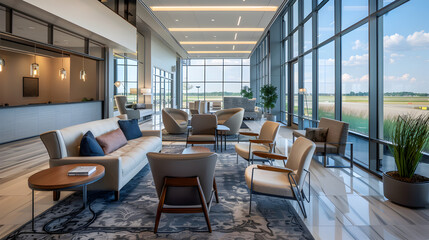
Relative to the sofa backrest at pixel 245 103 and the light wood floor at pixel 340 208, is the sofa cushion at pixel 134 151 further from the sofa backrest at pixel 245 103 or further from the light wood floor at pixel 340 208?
the sofa backrest at pixel 245 103

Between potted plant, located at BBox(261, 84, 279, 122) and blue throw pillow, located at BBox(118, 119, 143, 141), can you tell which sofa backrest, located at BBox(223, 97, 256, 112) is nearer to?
potted plant, located at BBox(261, 84, 279, 122)

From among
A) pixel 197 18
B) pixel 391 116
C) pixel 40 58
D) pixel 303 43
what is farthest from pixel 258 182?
pixel 40 58

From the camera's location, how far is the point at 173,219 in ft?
8.27

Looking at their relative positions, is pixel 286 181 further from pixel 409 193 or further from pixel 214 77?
pixel 214 77

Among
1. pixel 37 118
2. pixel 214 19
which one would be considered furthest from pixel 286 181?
pixel 214 19

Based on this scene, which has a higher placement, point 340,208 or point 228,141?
point 228,141

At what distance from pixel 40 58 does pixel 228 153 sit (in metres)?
8.60

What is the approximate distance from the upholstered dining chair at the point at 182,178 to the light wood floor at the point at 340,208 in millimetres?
1046

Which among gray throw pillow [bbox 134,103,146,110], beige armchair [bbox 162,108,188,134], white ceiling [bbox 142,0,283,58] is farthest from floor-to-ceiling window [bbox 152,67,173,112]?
beige armchair [bbox 162,108,188,134]

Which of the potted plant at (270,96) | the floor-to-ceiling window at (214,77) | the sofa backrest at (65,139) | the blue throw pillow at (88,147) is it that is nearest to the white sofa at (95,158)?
the sofa backrest at (65,139)

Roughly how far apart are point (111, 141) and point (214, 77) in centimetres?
1737

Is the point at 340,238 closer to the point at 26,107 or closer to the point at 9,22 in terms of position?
the point at 9,22

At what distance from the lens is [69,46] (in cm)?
705

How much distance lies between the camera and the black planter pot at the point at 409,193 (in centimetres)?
271
